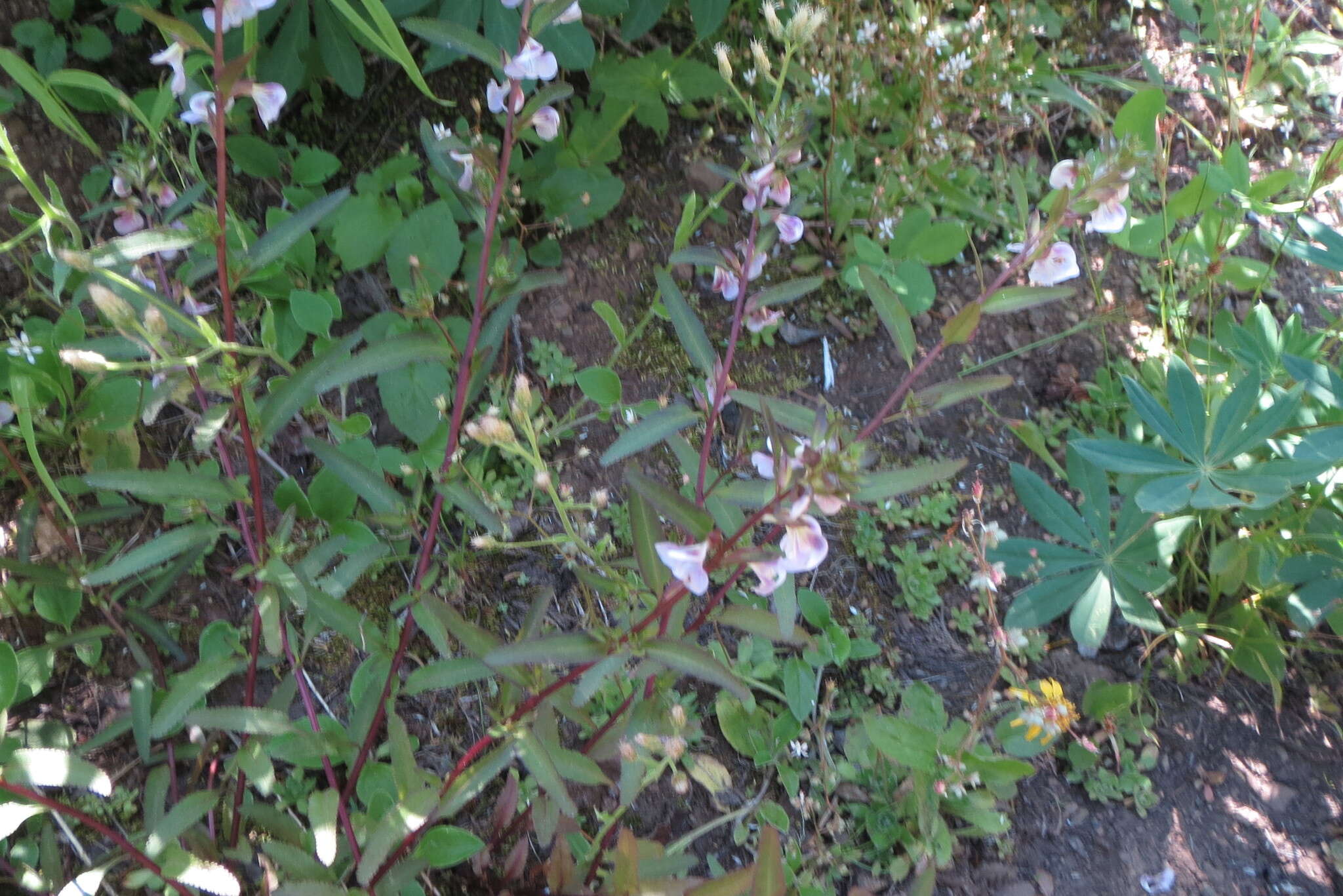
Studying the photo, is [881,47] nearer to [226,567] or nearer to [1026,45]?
[1026,45]

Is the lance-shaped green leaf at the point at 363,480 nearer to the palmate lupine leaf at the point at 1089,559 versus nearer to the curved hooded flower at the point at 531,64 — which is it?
the curved hooded flower at the point at 531,64

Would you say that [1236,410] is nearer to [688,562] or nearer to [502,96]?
[688,562]

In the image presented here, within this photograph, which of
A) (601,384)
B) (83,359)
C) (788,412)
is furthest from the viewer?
(601,384)

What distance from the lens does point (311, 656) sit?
6.25 ft

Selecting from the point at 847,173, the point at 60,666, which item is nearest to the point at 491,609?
the point at 60,666

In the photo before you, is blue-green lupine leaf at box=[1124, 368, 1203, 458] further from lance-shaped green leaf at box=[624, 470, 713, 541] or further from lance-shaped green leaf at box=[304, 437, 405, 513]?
lance-shaped green leaf at box=[304, 437, 405, 513]

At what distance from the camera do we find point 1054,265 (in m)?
1.32

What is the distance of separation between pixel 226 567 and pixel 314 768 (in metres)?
0.50

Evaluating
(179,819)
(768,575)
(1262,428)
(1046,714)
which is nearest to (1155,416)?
(1262,428)

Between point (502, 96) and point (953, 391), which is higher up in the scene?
point (502, 96)

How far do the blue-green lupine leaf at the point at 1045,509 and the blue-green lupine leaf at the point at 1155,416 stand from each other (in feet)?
0.77

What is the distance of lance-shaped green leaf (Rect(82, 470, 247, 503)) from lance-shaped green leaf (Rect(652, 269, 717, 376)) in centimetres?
72

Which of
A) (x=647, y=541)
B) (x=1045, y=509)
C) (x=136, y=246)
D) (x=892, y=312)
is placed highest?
(x=136, y=246)

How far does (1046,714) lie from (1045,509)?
0.46 metres
